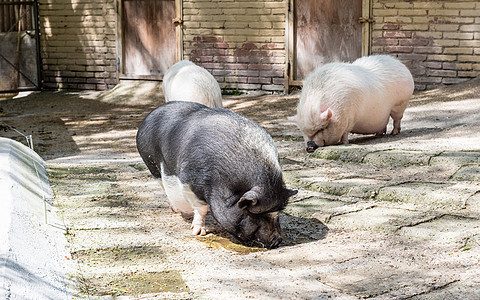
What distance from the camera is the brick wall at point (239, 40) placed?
1233 centimetres

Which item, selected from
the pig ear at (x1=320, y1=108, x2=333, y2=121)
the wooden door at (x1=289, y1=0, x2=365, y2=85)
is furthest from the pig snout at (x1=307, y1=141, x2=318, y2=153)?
the wooden door at (x1=289, y1=0, x2=365, y2=85)

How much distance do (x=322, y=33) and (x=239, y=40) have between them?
1.73 metres

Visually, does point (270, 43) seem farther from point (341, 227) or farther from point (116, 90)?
point (341, 227)

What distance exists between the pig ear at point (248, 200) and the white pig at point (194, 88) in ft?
13.0

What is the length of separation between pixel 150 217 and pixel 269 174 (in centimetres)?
118

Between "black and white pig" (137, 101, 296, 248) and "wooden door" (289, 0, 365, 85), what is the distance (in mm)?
8401

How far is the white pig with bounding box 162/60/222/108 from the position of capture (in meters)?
7.37

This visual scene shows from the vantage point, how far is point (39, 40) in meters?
14.8

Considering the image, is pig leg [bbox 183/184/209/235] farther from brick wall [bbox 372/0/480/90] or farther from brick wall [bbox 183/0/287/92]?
brick wall [bbox 183/0/287/92]

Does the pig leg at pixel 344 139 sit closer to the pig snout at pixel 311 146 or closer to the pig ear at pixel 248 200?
the pig snout at pixel 311 146

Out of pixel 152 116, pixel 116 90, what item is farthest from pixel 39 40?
pixel 152 116

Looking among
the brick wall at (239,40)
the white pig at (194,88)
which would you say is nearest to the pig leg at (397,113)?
the white pig at (194,88)

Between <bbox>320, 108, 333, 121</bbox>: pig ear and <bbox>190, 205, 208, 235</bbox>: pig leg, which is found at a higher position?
<bbox>320, 108, 333, 121</bbox>: pig ear

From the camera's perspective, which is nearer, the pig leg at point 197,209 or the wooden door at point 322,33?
the pig leg at point 197,209
